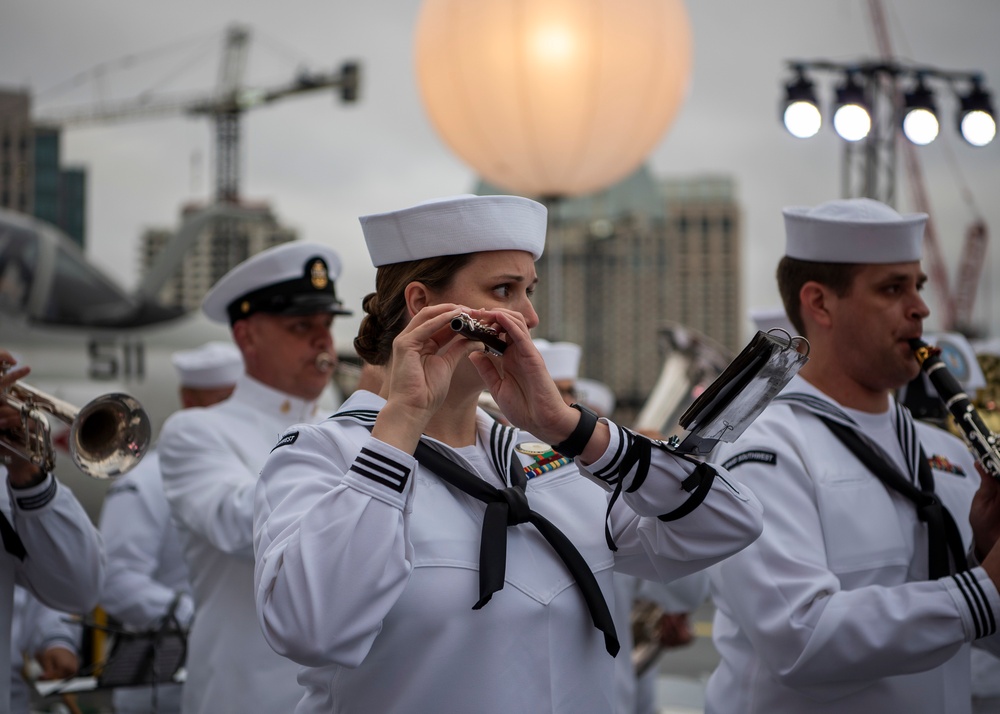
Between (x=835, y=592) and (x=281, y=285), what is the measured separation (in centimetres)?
246

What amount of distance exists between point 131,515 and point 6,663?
2510 millimetres

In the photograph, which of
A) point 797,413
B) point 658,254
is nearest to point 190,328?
point 797,413

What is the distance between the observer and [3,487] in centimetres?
341

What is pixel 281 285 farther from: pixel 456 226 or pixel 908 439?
pixel 908 439

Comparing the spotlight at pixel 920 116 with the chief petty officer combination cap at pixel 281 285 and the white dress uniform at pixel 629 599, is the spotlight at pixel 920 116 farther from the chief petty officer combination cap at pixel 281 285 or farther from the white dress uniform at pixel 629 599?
the chief petty officer combination cap at pixel 281 285

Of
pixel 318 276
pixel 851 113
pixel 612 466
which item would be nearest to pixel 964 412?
pixel 612 466

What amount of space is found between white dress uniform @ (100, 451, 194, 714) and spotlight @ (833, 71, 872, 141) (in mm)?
4023

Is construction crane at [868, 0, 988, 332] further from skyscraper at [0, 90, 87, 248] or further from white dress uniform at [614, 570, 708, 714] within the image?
white dress uniform at [614, 570, 708, 714]

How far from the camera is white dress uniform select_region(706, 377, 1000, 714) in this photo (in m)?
2.66

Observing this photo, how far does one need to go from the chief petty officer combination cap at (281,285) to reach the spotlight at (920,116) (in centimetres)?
325

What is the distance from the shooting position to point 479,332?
221 cm

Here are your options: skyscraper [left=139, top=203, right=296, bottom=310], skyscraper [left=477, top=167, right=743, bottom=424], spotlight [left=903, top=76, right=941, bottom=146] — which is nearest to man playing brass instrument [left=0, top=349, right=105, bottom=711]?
spotlight [left=903, top=76, right=941, bottom=146]

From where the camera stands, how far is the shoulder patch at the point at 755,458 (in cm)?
305

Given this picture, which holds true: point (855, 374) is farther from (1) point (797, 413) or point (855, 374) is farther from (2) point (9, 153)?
(2) point (9, 153)
